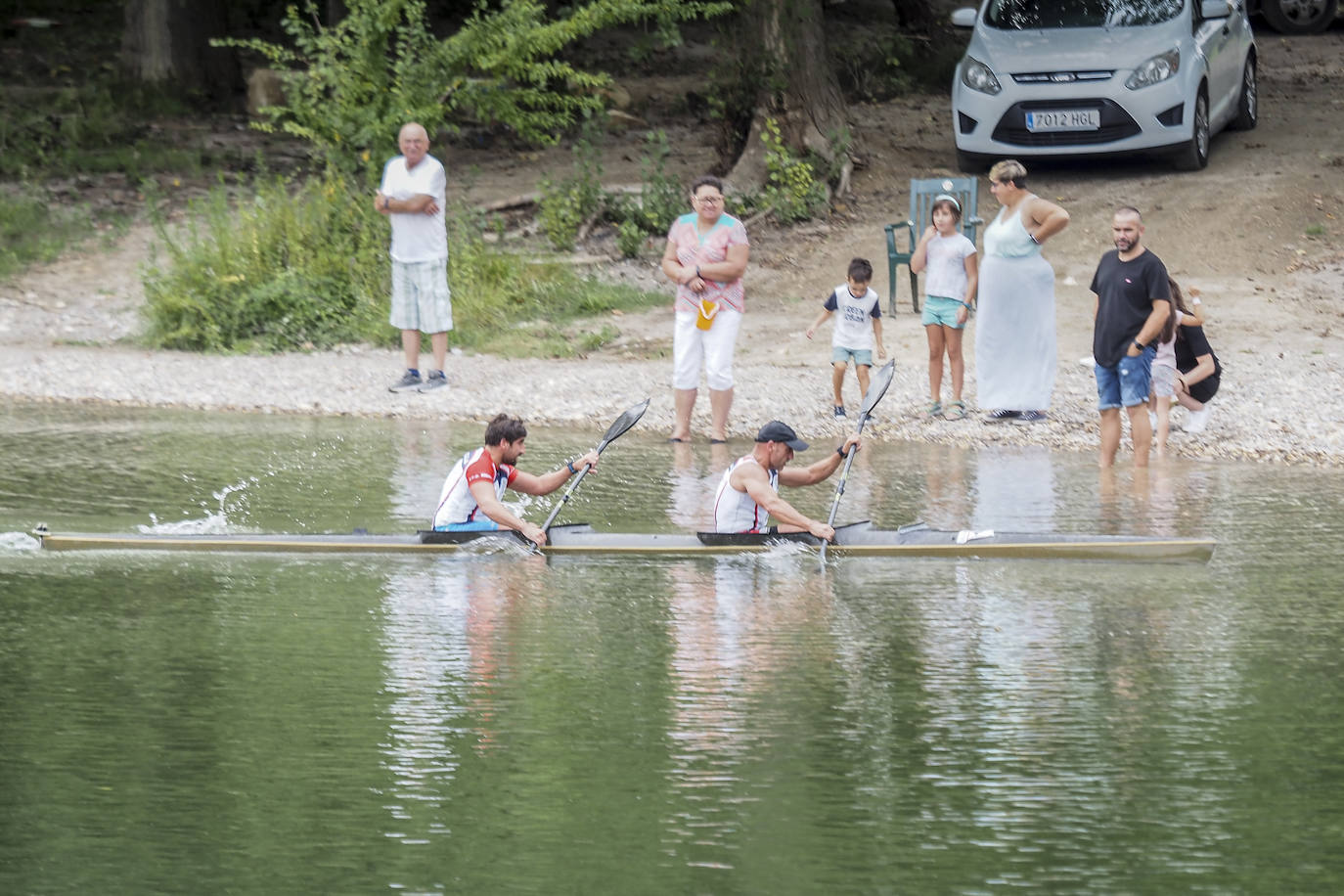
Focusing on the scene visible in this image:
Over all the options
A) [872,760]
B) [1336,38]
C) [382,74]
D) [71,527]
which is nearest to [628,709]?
[872,760]

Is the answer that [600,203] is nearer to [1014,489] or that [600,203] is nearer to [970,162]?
[970,162]

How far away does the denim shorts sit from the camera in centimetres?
1311

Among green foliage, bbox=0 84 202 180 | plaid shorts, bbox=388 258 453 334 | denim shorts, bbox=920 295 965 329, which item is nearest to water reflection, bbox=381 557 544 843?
denim shorts, bbox=920 295 965 329

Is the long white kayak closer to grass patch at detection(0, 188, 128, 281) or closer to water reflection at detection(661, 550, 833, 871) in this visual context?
water reflection at detection(661, 550, 833, 871)

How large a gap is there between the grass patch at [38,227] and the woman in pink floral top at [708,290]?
29.7 ft

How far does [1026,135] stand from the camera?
18719mm

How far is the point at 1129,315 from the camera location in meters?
11.0

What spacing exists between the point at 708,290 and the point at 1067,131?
763 cm

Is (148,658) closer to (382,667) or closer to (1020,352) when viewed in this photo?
(382,667)

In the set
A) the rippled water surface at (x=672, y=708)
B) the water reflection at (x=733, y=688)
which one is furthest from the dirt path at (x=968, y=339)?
the water reflection at (x=733, y=688)

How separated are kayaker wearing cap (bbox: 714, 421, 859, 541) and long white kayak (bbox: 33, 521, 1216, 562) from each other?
0.12 meters

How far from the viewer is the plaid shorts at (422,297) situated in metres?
14.3

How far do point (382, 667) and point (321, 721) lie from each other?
730 millimetres

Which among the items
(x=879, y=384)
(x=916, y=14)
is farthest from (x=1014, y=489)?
(x=916, y=14)
